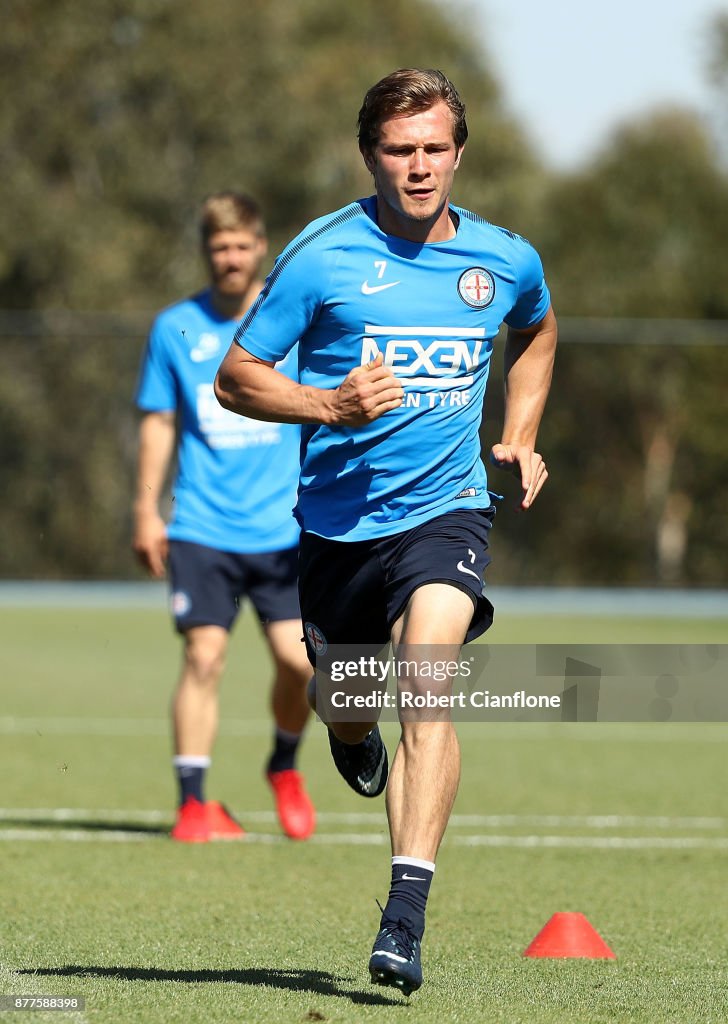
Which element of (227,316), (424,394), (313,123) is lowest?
(424,394)

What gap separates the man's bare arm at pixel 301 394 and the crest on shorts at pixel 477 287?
1.40 ft

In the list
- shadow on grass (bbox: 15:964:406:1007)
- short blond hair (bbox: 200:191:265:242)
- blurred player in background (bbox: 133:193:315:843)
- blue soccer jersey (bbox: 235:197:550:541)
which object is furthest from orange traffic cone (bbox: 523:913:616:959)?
short blond hair (bbox: 200:191:265:242)

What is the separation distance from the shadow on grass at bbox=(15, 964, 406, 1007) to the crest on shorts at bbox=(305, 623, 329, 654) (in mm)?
920

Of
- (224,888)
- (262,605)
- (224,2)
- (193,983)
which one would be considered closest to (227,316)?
(262,605)

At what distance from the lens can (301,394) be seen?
4.50 metres

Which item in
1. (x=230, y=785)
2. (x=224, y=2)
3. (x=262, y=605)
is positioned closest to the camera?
(x=262, y=605)

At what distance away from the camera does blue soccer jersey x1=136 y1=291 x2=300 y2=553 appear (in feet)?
25.6

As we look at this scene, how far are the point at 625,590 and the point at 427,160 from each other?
21.2 m

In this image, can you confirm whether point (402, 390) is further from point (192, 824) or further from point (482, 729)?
point (482, 729)

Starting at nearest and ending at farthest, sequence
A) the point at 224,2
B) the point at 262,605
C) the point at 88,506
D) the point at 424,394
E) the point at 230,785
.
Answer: the point at 424,394 → the point at 262,605 → the point at 230,785 → the point at 88,506 → the point at 224,2

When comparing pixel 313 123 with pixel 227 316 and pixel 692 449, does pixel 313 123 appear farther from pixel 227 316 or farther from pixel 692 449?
pixel 227 316

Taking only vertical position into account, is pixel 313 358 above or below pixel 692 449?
below

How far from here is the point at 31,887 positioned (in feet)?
19.9

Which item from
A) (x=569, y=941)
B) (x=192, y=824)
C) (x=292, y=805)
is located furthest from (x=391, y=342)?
(x=292, y=805)
